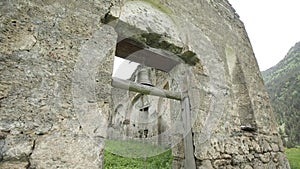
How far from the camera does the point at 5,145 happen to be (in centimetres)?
92

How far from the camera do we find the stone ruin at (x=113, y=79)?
40.9 inches

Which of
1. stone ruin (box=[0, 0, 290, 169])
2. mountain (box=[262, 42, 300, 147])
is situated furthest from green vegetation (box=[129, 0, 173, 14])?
mountain (box=[262, 42, 300, 147])

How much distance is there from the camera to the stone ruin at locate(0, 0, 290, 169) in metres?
1.04

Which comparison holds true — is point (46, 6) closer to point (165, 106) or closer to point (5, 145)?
point (5, 145)

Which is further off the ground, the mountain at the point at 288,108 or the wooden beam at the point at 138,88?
the mountain at the point at 288,108

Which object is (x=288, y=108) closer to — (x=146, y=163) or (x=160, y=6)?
(x=146, y=163)

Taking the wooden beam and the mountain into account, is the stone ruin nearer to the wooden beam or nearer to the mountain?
the wooden beam

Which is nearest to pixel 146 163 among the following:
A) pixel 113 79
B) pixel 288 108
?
pixel 113 79

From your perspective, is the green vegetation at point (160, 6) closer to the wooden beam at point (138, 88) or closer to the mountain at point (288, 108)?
the wooden beam at point (138, 88)

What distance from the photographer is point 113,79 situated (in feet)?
5.63

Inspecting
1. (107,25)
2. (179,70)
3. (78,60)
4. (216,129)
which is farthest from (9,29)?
(216,129)

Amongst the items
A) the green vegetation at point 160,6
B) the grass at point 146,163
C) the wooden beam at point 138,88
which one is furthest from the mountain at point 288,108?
the green vegetation at point 160,6

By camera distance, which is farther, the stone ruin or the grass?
the grass

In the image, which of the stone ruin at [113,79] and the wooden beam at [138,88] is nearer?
the stone ruin at [113,79]
